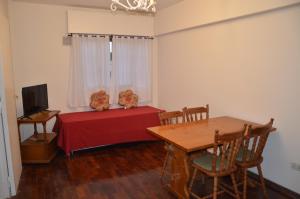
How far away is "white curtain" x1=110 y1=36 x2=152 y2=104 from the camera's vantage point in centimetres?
466

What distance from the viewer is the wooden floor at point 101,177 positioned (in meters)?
2.75

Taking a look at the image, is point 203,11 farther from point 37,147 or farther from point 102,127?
point 37,147

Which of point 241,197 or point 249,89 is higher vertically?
point 249,89

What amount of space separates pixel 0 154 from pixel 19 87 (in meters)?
1.71

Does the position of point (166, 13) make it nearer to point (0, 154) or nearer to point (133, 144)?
point (133, 144)

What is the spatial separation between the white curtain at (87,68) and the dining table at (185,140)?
2191 millimetres

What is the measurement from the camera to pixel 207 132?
2.61m

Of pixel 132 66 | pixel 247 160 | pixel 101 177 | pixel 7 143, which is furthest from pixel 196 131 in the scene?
pixel 132 66

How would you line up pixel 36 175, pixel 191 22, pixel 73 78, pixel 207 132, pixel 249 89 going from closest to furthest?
1. pixel 207 132
2. pixel 249 89
3. pixel 36 175
4. pixel 191 22
5. pixel 73 78

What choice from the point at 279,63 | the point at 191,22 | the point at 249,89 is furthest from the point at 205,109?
the point at 191,22

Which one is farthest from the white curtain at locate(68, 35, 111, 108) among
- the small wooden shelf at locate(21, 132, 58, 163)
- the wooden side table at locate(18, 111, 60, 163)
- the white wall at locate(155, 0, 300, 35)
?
the white wall at locate(155, 0, 300, 35)

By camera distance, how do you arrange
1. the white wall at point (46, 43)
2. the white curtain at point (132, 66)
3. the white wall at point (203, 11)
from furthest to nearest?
the white curtain at point (132, 66), the white wall at point (46, 43), the white wall at point (203, 11)

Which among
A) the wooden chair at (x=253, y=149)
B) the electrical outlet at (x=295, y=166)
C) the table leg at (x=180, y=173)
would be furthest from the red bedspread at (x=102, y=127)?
the electrical outlet at (x=295, y=166)

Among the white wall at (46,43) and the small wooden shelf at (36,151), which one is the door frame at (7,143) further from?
the white wall at (46,43)
